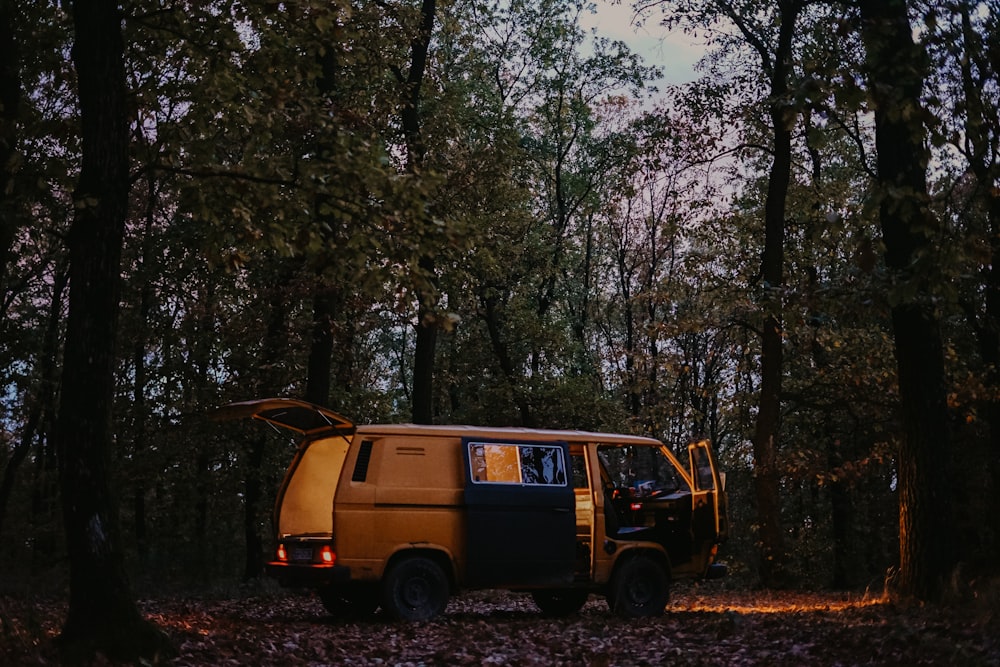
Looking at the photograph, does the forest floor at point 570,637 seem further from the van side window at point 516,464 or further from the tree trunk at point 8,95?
the tree trunk at point 8,95

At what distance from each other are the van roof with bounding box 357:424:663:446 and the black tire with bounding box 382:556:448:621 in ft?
4.90

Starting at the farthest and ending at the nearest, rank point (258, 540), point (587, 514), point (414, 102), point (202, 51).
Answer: point (258, 540), point (414, 102), point (587, 514), point (202, 51)

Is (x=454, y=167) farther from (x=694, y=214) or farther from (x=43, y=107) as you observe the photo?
(x=43, y=107)

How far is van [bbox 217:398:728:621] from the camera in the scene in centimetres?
1270

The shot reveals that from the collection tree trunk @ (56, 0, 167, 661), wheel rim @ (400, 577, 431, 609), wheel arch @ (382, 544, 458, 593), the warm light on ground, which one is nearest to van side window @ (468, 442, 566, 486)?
wheel arch @ (382, 544, 458, 593)

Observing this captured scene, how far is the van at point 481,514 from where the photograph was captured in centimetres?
1270

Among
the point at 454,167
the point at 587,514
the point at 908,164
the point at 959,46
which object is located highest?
the point at 454,167

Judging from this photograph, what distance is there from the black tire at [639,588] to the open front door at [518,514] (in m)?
0.67

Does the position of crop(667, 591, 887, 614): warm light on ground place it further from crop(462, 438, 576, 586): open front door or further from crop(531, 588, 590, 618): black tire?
crop(462, 438, 576, 586): open front door

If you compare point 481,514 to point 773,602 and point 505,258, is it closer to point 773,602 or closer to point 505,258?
point 773,602

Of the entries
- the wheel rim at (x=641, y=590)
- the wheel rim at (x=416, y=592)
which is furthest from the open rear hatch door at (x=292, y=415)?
the wheel rim at (x=641, y=590)

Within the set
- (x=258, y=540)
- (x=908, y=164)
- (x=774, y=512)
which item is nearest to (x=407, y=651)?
(x=908, y=164)

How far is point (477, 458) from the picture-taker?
13.4 metres

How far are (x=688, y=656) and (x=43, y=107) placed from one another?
16822 mm
